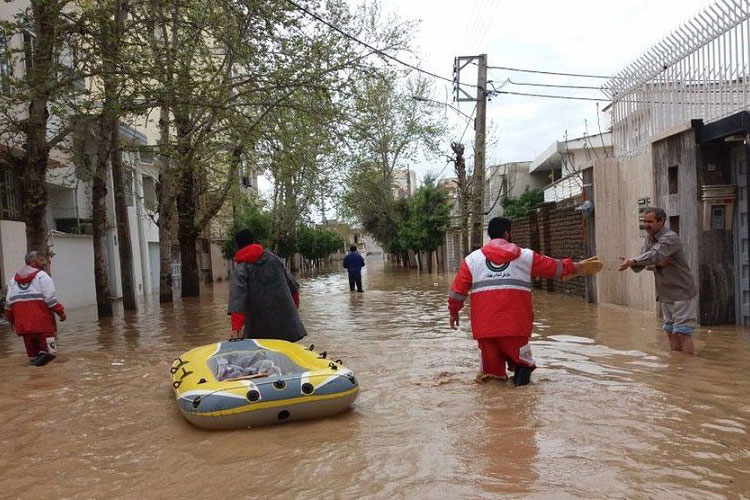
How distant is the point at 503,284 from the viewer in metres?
6.14

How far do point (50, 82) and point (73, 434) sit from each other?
8.32 m

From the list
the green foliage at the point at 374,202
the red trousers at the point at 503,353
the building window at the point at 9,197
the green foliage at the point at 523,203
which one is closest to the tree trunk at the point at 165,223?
the building window at the point at 9,197

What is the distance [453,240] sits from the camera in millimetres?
40188

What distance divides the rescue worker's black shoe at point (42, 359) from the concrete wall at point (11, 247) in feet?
28.7

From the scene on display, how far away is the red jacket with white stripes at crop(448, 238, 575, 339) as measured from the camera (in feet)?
20.0

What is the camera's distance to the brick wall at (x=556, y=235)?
1541 centimetres

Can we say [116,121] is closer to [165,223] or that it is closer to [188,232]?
[165,223]

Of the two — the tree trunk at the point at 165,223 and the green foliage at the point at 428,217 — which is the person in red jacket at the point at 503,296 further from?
the green foliage at the point at 428,217

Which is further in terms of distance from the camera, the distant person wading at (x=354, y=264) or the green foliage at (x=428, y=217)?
the green foliage at (x=428, y=217)

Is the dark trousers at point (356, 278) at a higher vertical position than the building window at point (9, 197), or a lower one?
lower

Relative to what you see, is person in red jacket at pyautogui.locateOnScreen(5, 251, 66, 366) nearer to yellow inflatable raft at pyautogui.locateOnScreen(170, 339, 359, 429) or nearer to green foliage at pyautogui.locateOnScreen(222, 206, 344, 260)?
yellow inflatable raft at pyautogui.locateOnScreen(170, 339, 359, 429)

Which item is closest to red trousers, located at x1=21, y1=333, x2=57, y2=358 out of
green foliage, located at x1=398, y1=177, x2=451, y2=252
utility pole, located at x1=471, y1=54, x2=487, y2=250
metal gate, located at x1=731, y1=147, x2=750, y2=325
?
metal gate, located at x1=731, y1=147, x2=750, y2=325

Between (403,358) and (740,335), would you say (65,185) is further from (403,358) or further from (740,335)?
(740,335)

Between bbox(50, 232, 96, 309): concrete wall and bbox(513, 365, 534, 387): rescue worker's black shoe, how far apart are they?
17136 mm
